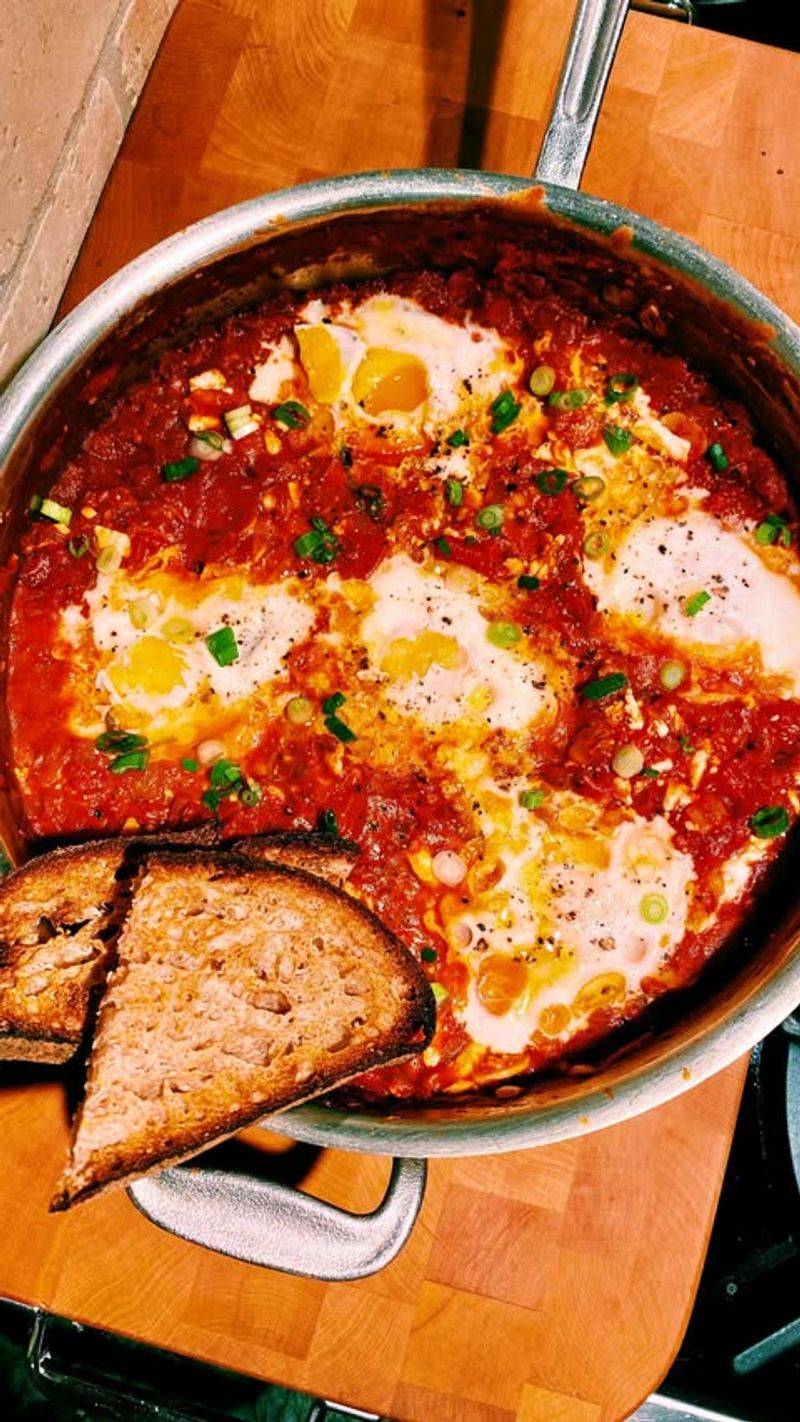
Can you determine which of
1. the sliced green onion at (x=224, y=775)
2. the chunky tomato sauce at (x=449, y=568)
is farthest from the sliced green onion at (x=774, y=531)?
the sliced green onion at (x=224, y=775)

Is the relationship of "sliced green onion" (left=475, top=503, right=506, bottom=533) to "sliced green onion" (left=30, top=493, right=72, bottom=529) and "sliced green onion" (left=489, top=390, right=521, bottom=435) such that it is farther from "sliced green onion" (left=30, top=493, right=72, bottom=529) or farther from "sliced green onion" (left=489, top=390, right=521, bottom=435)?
"sliced green onion" (left=30, top=493, right=72, bottom=529)

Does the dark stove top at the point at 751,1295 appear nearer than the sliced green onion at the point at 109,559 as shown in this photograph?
No

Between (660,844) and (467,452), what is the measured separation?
108 cm

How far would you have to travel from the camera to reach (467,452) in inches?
112

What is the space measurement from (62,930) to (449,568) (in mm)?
1233

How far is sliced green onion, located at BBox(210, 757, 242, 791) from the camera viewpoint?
2615mm

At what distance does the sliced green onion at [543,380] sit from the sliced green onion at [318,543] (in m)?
0.62

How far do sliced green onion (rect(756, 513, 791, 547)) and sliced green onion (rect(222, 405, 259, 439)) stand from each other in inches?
50.0

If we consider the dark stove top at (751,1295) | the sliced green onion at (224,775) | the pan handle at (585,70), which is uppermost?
the pan handle at (585,70)

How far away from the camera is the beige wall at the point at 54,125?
8.50ft

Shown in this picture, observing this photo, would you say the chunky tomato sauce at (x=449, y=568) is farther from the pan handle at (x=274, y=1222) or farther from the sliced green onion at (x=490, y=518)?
the pan handle at (x=274, y=1222)

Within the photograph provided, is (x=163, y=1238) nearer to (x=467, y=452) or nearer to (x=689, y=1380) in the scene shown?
(x=689, y=1380)

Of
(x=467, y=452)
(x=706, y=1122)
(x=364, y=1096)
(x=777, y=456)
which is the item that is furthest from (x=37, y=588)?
(x=706, y=1122)

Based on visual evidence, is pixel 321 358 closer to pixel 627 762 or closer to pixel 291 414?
pixel 291 414
